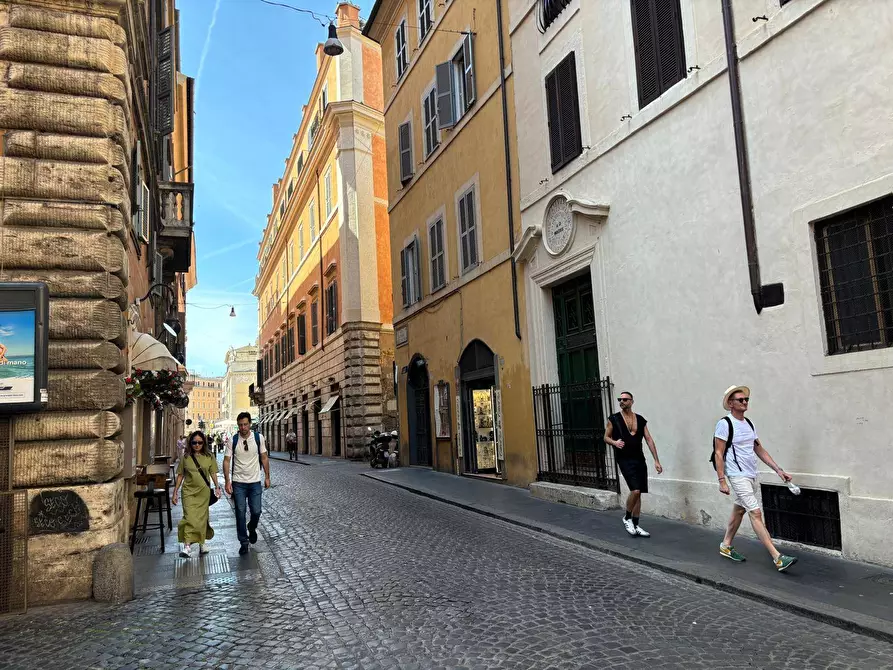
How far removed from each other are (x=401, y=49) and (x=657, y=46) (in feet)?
41.2

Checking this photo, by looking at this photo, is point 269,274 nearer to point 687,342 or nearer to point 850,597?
point 687,342

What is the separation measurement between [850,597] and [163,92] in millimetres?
14175

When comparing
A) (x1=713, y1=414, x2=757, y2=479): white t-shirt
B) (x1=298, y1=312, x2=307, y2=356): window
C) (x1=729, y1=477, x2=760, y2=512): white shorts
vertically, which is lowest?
(x1=729, y1=477, x2=760, y2=512): white shorts

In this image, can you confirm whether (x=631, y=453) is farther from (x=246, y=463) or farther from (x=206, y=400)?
(x=206, y=400)

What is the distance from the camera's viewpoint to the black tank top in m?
7.92

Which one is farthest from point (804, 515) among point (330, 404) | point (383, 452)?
point (330, 404)

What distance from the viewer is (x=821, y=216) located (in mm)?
6656

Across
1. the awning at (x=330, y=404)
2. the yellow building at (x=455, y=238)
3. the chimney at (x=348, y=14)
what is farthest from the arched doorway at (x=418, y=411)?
the chimney at (x=348, y=14)

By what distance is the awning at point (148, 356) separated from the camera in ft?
→ 29.2

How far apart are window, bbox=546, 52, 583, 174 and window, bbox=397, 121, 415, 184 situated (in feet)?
25.6

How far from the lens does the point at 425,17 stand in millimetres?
18266

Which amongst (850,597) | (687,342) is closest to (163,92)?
(687,342)

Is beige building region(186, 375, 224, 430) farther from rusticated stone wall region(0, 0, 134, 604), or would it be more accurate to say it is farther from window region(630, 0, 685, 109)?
rusticated stone wall region(0, 0, 134, 604)

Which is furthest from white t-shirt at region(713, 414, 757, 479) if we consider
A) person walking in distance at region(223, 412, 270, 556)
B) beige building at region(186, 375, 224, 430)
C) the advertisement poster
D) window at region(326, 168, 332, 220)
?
beige building at region(186, 375, 224, 430)
